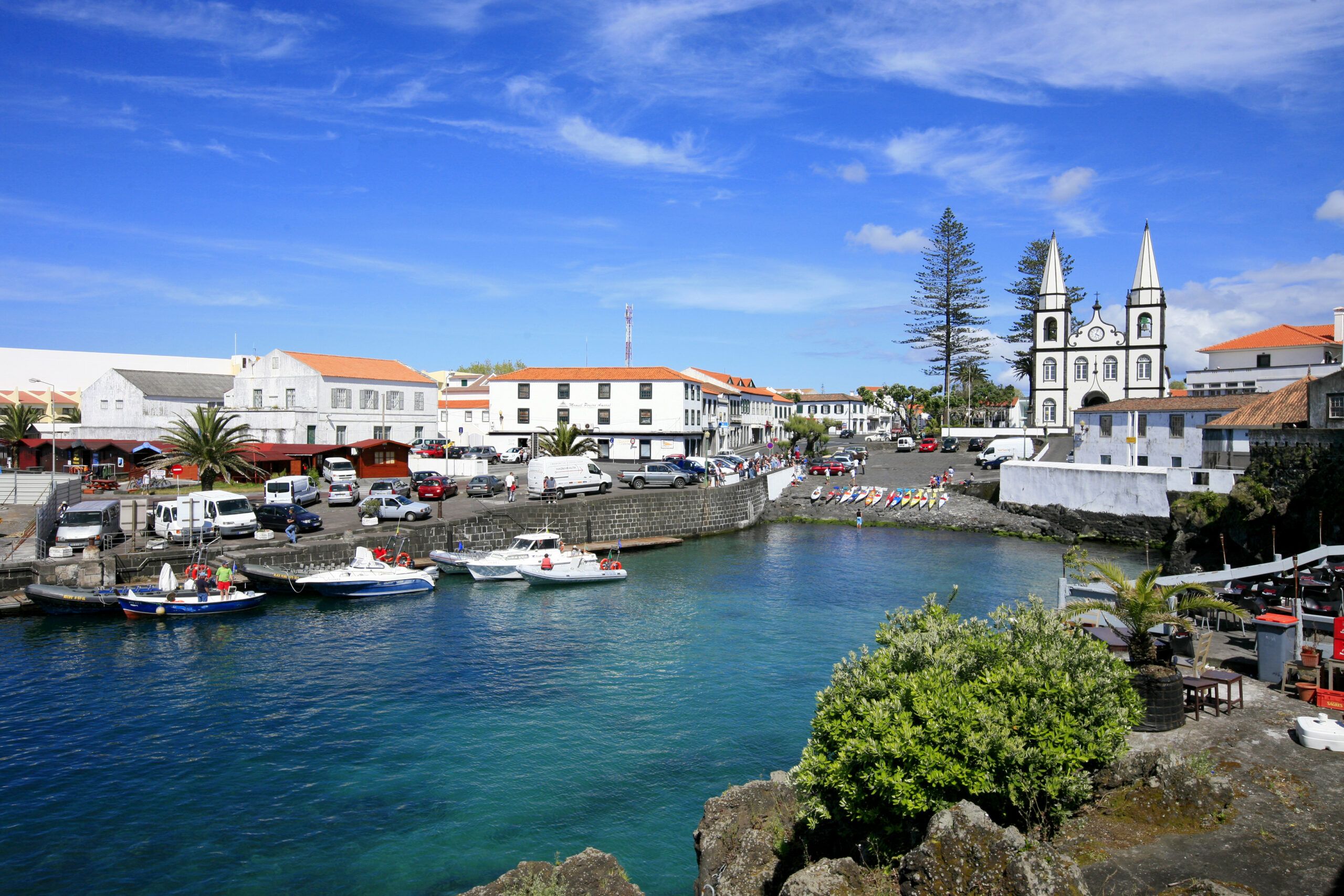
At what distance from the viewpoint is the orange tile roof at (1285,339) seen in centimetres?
5931

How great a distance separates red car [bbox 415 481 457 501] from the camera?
42.3 meters

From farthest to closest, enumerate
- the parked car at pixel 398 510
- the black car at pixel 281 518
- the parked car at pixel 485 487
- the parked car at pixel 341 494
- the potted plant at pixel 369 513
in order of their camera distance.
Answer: the parked car at pixel 485 487
the parked car at pixel 341 494
the parked car at pixel 398 510
the potted plant at pixel 369 513
the black car at pixel 281 518

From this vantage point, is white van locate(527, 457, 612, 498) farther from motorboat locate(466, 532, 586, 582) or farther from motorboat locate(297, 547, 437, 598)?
motorboat locate(297, 547, 437, 598)

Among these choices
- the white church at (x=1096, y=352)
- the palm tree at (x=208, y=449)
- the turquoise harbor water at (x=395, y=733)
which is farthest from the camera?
the white church at (x=1096, y=352)

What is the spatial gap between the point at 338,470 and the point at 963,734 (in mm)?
45394

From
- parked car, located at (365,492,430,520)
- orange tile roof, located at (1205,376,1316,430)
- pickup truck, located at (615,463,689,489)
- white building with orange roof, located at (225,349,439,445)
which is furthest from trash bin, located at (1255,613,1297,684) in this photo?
white building with orange roof, located at (225,349,439,445)

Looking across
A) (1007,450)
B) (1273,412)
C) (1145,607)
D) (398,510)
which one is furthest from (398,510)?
(1007,450)

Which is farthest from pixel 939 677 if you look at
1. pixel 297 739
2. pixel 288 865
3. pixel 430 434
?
pixel 430 434

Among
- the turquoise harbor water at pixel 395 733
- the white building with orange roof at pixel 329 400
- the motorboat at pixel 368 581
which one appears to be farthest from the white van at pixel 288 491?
the white building with orange roof at pixel 329 400

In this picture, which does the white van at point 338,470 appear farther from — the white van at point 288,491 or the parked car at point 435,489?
the white van at point 288,491

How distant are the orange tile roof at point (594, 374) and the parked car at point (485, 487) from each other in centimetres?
2566

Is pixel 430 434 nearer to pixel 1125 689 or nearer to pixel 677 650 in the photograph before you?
pixel 677 650

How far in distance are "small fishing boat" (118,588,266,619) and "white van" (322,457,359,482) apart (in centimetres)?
1815

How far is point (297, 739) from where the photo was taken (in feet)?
57.2
